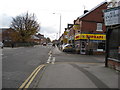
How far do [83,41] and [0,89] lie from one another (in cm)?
2341

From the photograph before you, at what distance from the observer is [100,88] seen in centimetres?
629

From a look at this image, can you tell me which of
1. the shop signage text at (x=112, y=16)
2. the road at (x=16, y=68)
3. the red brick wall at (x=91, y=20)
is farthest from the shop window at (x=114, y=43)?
the red brick wall at (x=91, y=20)

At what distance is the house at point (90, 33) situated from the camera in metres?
28.5

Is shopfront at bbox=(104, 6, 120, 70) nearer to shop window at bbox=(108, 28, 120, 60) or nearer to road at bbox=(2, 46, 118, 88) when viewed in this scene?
shop window at bbox=(108, 28, 120, 60)

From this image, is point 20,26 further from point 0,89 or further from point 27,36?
point 0,89

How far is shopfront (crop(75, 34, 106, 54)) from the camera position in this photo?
28.4 m

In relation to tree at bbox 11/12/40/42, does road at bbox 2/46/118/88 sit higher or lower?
lower

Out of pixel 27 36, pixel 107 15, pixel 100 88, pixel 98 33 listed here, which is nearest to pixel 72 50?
pixel 98 33

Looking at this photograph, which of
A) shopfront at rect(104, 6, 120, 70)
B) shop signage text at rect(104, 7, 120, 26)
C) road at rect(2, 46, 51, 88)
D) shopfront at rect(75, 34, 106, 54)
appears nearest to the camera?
road at rect(2, 46, 51, 88)

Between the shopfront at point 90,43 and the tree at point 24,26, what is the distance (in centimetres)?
3892

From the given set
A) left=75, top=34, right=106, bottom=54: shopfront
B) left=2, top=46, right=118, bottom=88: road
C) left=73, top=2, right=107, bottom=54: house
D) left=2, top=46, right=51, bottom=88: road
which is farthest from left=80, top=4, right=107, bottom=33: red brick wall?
left=2, top=46, right=118, bottom=88: road

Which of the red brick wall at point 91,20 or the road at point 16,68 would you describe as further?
the red brick wall at point 91,20

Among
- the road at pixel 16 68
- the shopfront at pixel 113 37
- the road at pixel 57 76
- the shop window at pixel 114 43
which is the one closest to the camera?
the road at pixel 57 76

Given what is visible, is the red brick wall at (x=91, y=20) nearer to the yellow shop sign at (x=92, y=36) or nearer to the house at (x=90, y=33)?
the house at (x=90, y=33)
